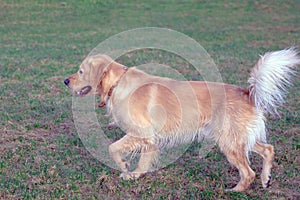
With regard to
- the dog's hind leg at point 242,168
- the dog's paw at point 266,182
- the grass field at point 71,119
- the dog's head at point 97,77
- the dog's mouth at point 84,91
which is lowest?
the grass field at point 71,119

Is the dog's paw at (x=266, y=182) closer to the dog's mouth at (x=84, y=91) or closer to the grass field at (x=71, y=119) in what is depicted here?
the grass field at (x=71, y=119)

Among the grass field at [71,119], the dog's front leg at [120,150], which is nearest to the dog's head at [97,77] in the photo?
the dog's front leg at [120,150]

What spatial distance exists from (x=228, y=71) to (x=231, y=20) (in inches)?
390

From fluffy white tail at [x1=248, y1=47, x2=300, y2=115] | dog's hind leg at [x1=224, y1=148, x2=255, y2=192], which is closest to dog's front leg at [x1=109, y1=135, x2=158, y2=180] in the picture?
dog's hind leg at [x1=224, y1=148, x2=255, y2=192]

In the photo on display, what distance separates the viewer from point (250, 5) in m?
23.5

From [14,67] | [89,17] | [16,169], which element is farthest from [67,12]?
[16,169]

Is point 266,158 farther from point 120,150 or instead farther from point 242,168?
point 120,150

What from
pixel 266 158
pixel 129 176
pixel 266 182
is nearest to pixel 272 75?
pixel 266 158

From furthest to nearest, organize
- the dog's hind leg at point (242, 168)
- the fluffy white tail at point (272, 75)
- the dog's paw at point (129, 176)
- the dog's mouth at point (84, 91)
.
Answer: the dog's mouth at point (84, 91)
the dog's paw at point (129, 176)
the dog's hind leg at point (242, 168)
the fluffy white tail at point (272, 75)

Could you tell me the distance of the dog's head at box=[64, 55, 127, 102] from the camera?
545 cm

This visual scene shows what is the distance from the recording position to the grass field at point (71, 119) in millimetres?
5105

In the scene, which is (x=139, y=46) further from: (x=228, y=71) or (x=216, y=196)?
(x=216, y=196)

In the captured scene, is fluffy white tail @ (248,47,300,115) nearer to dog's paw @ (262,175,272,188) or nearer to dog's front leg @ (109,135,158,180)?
dog's paw @ (262,175,272,188)

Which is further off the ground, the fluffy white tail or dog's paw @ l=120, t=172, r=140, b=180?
the fluffy white tail
